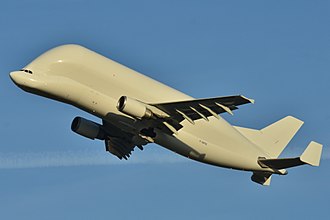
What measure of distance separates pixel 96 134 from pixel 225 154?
1005 cm

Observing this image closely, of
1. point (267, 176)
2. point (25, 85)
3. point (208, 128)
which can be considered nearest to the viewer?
point (25, 85)

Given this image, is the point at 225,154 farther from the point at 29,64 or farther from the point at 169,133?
the point at 29,64

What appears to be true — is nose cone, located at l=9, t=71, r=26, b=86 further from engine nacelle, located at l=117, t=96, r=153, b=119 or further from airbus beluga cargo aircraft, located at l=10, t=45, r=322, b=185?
engine nacelle, located at l=117, t=96, r=153, b=119

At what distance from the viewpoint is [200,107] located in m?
55.2

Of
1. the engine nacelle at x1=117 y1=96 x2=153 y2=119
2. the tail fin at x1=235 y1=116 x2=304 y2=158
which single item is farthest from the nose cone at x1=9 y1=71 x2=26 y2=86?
the tail fin at x1=235 y1=116 x2=304 y2=158

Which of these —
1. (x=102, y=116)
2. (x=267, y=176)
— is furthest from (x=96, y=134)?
(x=267, y=176)

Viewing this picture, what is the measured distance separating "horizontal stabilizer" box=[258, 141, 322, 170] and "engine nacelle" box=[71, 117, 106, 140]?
12.3 meters

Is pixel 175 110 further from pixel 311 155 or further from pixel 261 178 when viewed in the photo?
pixel 261 178

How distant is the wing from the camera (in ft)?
174

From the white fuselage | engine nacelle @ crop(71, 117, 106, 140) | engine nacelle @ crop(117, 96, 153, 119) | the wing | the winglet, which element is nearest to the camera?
the wing

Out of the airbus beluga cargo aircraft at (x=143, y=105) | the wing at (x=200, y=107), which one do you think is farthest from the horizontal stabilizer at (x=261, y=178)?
the wing at (x=200, y=107)

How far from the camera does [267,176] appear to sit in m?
63.4

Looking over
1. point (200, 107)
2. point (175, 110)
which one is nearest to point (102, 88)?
point (175, 110)

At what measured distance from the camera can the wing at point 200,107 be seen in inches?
2092
